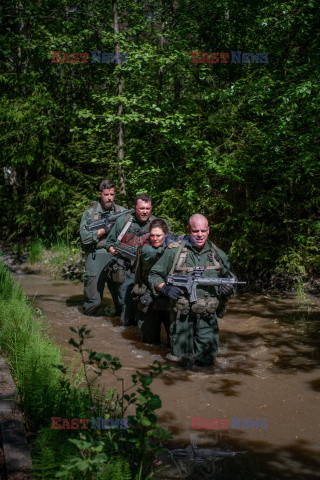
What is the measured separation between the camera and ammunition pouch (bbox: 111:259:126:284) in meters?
6.54

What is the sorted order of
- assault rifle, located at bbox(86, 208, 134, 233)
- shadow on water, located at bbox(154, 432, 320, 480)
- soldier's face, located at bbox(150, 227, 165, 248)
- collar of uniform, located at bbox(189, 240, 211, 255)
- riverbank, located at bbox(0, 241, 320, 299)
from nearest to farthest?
shadow on water, located at bbox(154, 432, 320, 480) → collar of uniform, located at bbox(189, 240, 211, 255) → soldier's face, located at bbox(150, 227, 165, 248) → assault rifle, located at bbox(86, 208, 134, 233) → riverbank, located at bbox(0, 241, 320, 299)

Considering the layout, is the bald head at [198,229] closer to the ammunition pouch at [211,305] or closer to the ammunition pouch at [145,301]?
the ammunition pouch at [211,305]

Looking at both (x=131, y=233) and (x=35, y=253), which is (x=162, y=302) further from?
(x=35, y=253)

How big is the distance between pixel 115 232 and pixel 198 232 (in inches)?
75.7

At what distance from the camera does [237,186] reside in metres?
9.28

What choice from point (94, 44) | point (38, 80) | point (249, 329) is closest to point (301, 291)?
point (249, 329)

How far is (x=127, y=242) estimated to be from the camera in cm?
643

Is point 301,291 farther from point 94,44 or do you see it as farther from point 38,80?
point 38,80

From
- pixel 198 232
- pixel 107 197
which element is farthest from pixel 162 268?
pixel 107 197

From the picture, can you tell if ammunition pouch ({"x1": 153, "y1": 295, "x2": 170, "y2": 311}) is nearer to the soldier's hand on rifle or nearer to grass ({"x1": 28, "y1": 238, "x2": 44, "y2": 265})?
the soldier's hand on rifle

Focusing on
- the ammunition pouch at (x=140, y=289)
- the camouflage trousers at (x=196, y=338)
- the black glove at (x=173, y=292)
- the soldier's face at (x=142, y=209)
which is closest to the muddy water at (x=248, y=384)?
the camouflage trousers at (x=196, y=338)

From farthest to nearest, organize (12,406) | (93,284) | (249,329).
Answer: (93,284) → (249,329) → (12,406)

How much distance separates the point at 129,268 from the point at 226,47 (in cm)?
614

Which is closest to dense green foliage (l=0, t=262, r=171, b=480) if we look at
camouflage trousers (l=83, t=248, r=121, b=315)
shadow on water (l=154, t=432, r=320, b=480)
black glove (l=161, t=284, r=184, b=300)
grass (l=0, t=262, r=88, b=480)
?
grass (l=0, t=262, r=88, b=480)
